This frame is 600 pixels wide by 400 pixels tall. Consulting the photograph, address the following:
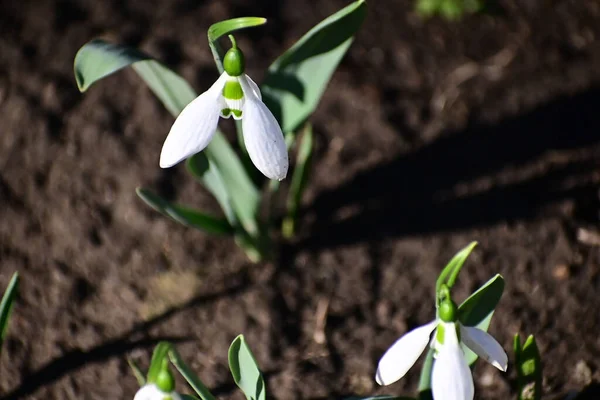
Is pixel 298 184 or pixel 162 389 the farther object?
pixel 298 184

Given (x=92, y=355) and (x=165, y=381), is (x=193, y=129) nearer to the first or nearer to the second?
(x=165, y=381)

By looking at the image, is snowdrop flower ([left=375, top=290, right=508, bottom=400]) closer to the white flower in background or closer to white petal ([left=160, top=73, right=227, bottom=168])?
the white flower in background

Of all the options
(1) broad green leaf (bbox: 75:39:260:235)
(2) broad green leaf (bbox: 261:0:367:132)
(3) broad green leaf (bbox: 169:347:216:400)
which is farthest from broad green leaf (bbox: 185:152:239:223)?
(3) broad green leaf (bbox: 169:347:216:400)

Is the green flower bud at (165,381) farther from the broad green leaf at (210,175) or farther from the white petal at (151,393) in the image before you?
the broad green leaf at (210,175)

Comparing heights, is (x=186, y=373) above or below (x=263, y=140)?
below

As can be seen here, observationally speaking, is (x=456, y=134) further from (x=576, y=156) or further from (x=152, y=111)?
(x=152, y=111)

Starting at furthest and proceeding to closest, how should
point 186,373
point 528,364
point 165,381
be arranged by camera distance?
point 528,364, point 186,373, point 165,381

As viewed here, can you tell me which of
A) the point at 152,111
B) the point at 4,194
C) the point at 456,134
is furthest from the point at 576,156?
the point at 4,194

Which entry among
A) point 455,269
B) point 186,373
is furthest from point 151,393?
point 455,269
